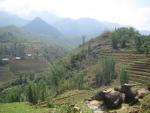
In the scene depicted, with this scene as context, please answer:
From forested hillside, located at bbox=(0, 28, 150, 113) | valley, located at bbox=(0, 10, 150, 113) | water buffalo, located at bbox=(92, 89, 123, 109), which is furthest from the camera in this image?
forested hillside, located at bbox=(0, 28, 150, 113)

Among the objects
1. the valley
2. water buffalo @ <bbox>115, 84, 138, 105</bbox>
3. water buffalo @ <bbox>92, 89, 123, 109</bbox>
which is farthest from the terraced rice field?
water buffalo @ <bbox>92, 89, 123, 109</bbox>

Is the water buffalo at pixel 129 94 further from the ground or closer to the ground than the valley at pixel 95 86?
further from the ground

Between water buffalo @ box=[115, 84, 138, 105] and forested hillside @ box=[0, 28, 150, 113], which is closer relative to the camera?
water buffalo @ box=[115, 84, 138, 105]

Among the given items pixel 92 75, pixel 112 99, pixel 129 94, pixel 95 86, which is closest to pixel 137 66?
pixel 95 86

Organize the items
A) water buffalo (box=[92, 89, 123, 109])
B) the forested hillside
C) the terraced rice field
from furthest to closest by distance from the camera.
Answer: the terraced rice field
the forested hillside
water buffalo (box=[92, 89, 123, 109])

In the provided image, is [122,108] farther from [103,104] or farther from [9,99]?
[9,99]

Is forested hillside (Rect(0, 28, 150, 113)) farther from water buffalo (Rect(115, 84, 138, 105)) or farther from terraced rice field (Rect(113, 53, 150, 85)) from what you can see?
water buffalo (Rect(115, 84, 138, 105))

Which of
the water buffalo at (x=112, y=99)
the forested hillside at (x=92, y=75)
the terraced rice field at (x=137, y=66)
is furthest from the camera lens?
the terraced rice field at (x=137, y=66)

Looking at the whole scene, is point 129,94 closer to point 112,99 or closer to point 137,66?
point 112,99

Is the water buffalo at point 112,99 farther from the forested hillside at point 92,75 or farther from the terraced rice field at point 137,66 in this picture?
the terraced rice field at point 137,66

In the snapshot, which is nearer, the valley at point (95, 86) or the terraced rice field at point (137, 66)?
the valley at point (95, 86)

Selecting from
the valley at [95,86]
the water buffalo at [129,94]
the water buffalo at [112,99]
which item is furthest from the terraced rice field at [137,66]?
the water buffalo at [112,99]

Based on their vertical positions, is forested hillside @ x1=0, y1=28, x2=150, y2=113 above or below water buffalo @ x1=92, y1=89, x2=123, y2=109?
below

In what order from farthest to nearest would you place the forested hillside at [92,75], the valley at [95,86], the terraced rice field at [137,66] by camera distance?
the terraced rice field at [137,66], the forested hillside at [92,75], the valley at [95,86]
